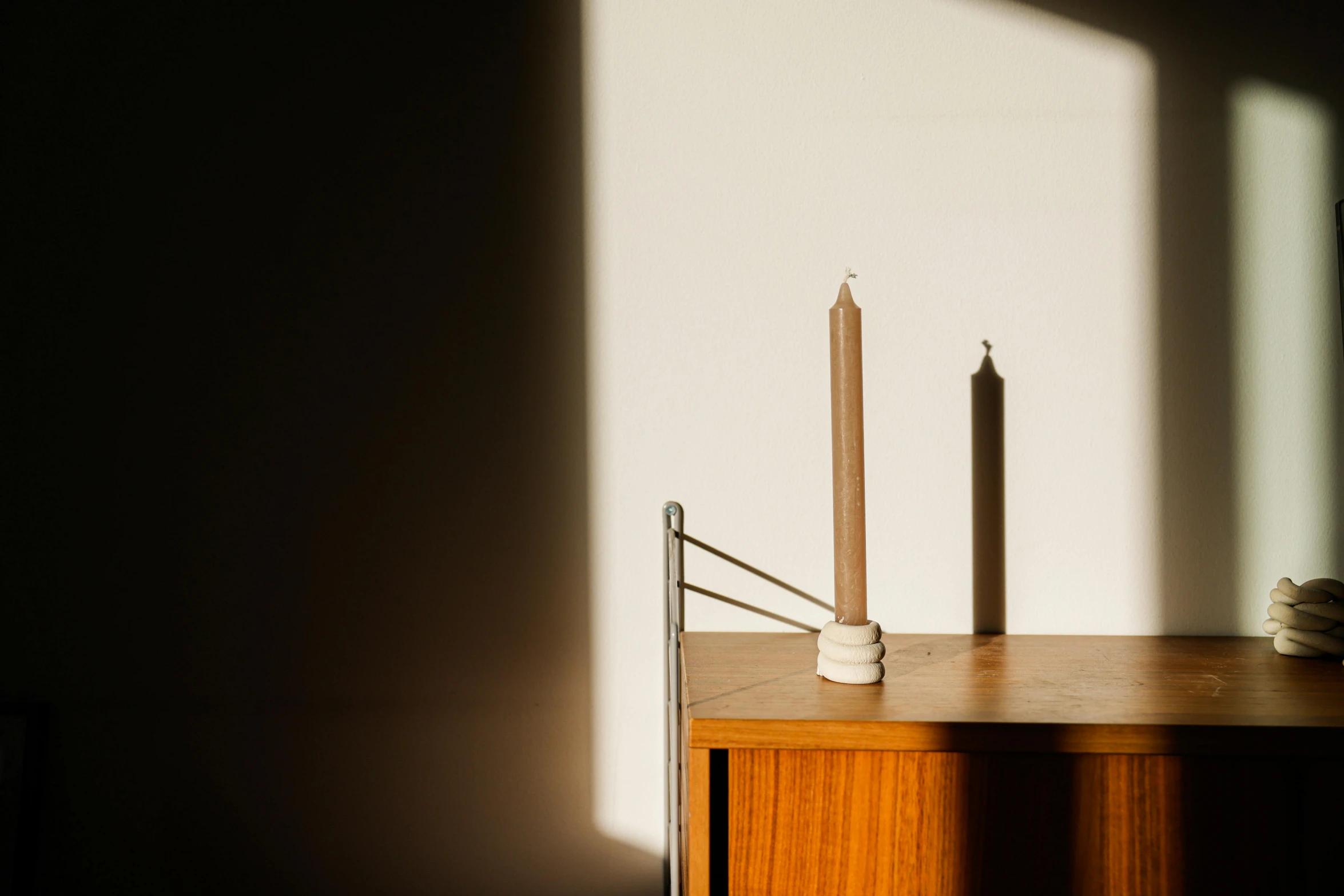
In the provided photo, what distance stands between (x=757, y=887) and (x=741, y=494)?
383 millimetres

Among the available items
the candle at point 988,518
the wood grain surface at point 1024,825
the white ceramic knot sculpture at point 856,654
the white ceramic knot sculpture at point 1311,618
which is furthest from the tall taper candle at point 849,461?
the white ceramic knot sculpture at point 1311,618

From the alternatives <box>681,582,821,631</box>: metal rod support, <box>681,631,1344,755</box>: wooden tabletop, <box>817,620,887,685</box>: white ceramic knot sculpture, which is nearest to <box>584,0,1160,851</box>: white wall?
<box>681,582,821,631</box>: metal rod support

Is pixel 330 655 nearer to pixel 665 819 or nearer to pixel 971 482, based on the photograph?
pixel 665 819

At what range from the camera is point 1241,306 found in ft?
2.65

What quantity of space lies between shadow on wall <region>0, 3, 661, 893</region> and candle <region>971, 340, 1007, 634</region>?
0.39m

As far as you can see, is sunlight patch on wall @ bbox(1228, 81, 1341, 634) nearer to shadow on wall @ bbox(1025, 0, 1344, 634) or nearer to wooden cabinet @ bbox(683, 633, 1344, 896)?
shadow on wall @ bbox(1025, 0, 1344, 634)

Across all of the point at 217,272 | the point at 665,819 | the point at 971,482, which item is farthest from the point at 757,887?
the point at 217,272

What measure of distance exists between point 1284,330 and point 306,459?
39.0 inches

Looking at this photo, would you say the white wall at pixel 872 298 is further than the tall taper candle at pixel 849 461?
Yes

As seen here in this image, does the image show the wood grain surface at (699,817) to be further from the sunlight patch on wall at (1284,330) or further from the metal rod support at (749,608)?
the sunlight patch on wall at (1284,330)

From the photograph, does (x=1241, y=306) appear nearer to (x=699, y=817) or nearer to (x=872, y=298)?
(x=872, y=298)

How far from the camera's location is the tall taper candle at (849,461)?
23.5 inches

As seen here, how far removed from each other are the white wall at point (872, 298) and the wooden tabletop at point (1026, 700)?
0.11 meters

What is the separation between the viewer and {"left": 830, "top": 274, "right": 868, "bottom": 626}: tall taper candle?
60cm
